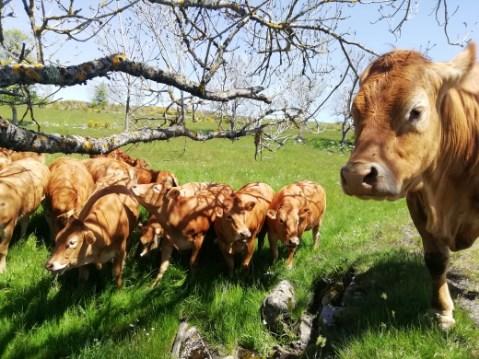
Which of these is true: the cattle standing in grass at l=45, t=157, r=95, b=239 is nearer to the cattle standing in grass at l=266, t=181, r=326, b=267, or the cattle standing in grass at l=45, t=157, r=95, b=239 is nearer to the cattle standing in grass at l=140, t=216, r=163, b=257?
the cattle standing in grass at l=140, t=216, r=163, b=257

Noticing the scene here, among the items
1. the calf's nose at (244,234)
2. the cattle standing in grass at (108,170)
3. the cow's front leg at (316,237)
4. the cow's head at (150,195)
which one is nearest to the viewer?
the calf's nose at (244,234)

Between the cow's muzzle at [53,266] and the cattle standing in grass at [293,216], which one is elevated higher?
the cattle standing in grass at [293,216]

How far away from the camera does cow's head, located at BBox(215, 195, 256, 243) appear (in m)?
6.31

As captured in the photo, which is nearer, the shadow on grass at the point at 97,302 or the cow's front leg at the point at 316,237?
the shadow on grass at the point at 97,302

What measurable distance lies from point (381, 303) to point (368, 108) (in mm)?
2754

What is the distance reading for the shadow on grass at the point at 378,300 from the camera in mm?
4594

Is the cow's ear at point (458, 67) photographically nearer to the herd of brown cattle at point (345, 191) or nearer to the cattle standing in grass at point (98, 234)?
the herd of brown cattle at point (345, 191)

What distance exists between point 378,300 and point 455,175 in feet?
6.27

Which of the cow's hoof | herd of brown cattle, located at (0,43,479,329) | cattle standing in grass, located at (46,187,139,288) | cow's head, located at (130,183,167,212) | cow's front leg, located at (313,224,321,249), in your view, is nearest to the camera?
herd of brown cattle, located at (0,43,479,329)

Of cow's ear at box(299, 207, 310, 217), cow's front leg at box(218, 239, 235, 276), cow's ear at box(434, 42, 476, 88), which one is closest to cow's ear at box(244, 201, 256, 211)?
cow's front leg at box(218, 239, 235, 276)

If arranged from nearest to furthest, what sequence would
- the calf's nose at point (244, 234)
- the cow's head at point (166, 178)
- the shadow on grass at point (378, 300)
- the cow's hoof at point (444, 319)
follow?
the cow's hoof at point (444, 319)
the shadow on grass at point (378, 300)
the calf's nose at point (244, 234)
the cow's head at point (166, 178)

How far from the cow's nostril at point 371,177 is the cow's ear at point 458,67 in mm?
1106

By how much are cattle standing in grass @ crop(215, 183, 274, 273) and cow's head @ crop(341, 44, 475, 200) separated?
10.8ft

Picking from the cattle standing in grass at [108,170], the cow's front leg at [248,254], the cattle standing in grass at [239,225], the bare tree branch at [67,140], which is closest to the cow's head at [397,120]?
the bare tree branch at [67,140]
